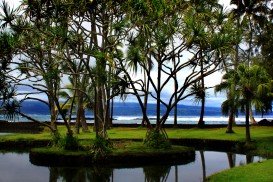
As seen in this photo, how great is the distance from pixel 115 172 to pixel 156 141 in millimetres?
6468

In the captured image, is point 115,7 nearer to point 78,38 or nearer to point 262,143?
point 78,38

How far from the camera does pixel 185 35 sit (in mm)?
27703

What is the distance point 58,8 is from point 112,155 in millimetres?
8418

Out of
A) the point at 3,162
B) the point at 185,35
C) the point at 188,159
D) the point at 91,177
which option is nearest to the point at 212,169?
the point at 188,159

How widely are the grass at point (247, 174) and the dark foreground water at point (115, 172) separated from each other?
1303mm

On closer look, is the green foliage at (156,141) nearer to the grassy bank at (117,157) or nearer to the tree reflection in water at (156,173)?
the grassy bank at (117,157)

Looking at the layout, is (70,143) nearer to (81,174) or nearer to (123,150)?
(123,150)

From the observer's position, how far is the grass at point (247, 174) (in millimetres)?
17422

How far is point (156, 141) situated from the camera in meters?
28.0

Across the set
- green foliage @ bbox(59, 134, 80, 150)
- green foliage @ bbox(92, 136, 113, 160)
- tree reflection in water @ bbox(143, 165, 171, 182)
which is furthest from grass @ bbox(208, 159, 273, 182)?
green foliage @ bbox(59, 134, 80, 150)

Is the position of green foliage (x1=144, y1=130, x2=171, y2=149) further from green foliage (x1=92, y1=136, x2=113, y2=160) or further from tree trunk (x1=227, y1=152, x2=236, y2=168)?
green foliage (x1=92, y1=136, x2=113, y2=160)

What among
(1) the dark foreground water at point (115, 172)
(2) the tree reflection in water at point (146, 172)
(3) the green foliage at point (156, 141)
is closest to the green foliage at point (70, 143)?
(1) the dark foreground water at point (115, 172)

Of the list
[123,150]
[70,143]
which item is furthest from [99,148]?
[70,143]

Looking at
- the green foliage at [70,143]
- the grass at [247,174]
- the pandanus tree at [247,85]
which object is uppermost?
the pandanus tree at [247,85]
